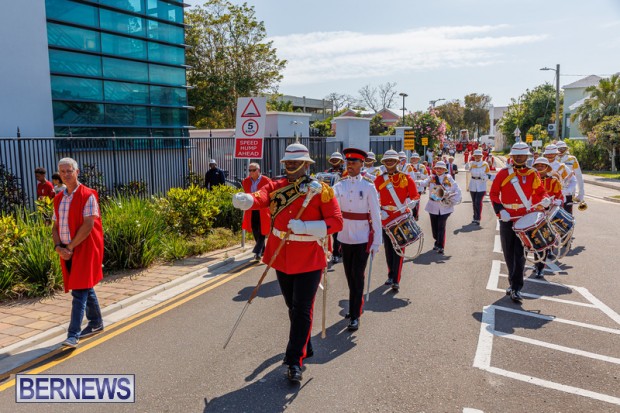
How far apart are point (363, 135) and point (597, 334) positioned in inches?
832

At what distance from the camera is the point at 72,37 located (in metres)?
15.0

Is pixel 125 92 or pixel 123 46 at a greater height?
pixel 123 46

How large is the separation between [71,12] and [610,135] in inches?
1285

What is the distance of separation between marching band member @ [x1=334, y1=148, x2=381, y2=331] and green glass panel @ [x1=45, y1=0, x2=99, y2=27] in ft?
39.8

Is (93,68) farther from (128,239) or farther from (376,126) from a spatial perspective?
(376,126)

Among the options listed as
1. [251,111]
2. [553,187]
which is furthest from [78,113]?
[553,187]

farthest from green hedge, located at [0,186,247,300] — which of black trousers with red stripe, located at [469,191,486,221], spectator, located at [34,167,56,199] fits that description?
black trousers with red stripe, located at [469,191,486,221]

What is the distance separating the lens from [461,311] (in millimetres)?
6820

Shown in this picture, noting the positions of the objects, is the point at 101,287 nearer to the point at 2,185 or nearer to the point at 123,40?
the point at 2,185

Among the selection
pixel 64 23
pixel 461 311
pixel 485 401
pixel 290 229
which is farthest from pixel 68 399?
pixel 64 23

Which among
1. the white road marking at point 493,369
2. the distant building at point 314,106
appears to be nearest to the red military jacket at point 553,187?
the white road marking at point 493,369

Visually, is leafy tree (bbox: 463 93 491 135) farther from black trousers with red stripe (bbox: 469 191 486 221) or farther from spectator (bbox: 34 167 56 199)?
spectator (bbox: 34 167 56 199)

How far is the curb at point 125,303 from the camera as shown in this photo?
5.52 meters

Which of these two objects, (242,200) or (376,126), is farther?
(376,126)
